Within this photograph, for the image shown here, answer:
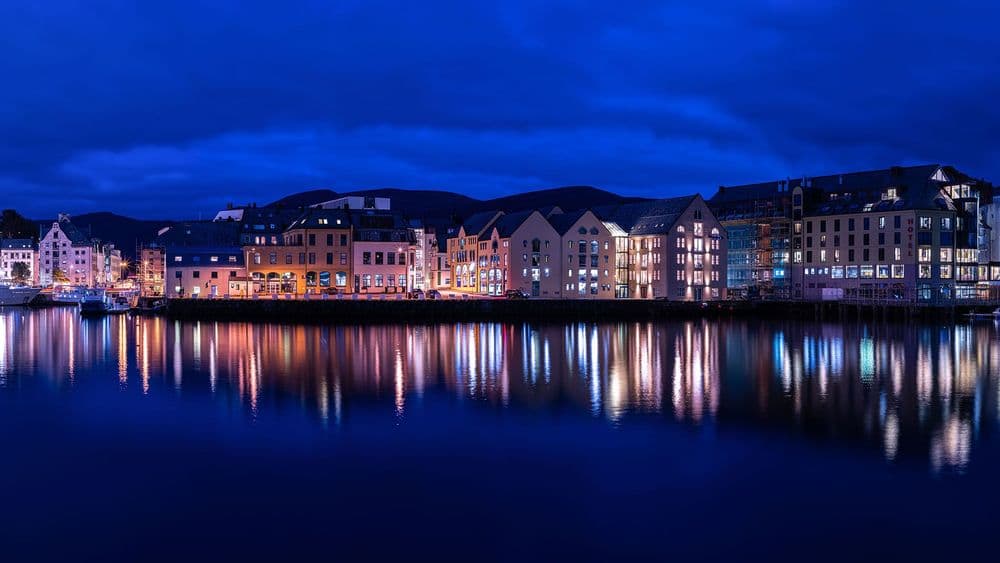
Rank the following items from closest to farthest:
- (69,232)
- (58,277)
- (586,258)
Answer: (586,258)
(58,277)
(69,232)

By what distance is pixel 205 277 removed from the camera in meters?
87.8

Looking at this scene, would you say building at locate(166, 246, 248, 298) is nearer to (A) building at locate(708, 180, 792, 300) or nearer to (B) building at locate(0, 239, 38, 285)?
(A) building at locate(708, 180, 792, 300)

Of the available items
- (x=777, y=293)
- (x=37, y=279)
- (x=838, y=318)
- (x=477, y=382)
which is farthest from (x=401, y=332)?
(x=37, y=279)

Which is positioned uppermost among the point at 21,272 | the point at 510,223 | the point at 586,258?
the point at 510,223

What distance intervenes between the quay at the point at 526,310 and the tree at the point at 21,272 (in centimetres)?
7572

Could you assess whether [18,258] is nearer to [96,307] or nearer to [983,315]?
[96,307]

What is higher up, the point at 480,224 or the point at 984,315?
the point at 480,224

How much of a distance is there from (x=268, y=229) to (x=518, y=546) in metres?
82.4

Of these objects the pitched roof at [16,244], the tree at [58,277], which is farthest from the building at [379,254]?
the pitched roof at [16,244]

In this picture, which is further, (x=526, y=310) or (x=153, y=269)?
(x=153, y=269)

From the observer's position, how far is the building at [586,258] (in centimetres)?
9044

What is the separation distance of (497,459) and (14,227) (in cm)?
16359

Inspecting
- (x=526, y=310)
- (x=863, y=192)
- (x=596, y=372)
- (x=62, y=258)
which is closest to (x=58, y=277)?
(x=62, y=258)

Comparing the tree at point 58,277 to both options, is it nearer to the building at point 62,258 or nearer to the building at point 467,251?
the building at point 62,258
